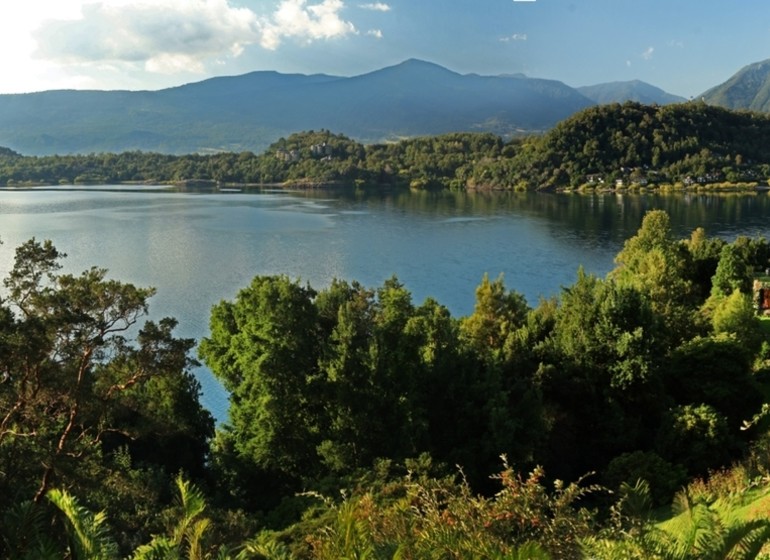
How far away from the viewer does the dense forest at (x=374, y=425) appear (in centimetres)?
515

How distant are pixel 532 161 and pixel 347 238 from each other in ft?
198

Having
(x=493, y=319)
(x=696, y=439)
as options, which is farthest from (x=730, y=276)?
(x=696, y=439)

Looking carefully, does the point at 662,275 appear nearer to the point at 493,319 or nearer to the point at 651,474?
the point at 493,319

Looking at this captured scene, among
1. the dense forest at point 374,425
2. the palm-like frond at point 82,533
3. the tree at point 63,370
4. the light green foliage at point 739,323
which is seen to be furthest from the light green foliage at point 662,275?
the palm-like frond at point 82,533

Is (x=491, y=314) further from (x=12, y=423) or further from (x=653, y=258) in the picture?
(x=12, y=423)

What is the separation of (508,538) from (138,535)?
16.3ft

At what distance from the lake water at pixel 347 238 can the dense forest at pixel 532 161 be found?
611 inches

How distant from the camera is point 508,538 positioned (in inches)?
194

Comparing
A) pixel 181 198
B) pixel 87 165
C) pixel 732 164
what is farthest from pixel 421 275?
pixel 87 165

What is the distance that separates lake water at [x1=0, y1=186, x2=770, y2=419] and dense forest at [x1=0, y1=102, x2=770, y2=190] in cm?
1552

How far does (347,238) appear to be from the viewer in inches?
1881

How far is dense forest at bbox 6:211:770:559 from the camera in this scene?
16.9ft

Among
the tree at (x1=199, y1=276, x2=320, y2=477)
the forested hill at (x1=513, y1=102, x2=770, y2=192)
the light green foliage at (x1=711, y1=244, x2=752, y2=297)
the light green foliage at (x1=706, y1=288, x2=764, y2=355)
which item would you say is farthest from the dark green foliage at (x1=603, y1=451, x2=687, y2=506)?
the forested hill at (x1=513, y1=102, x2=770, y2=192)

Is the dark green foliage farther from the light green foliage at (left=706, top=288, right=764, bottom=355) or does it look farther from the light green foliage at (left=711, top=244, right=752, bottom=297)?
the light green foliage at (left=711, top=244, right=752, bottom=297)
